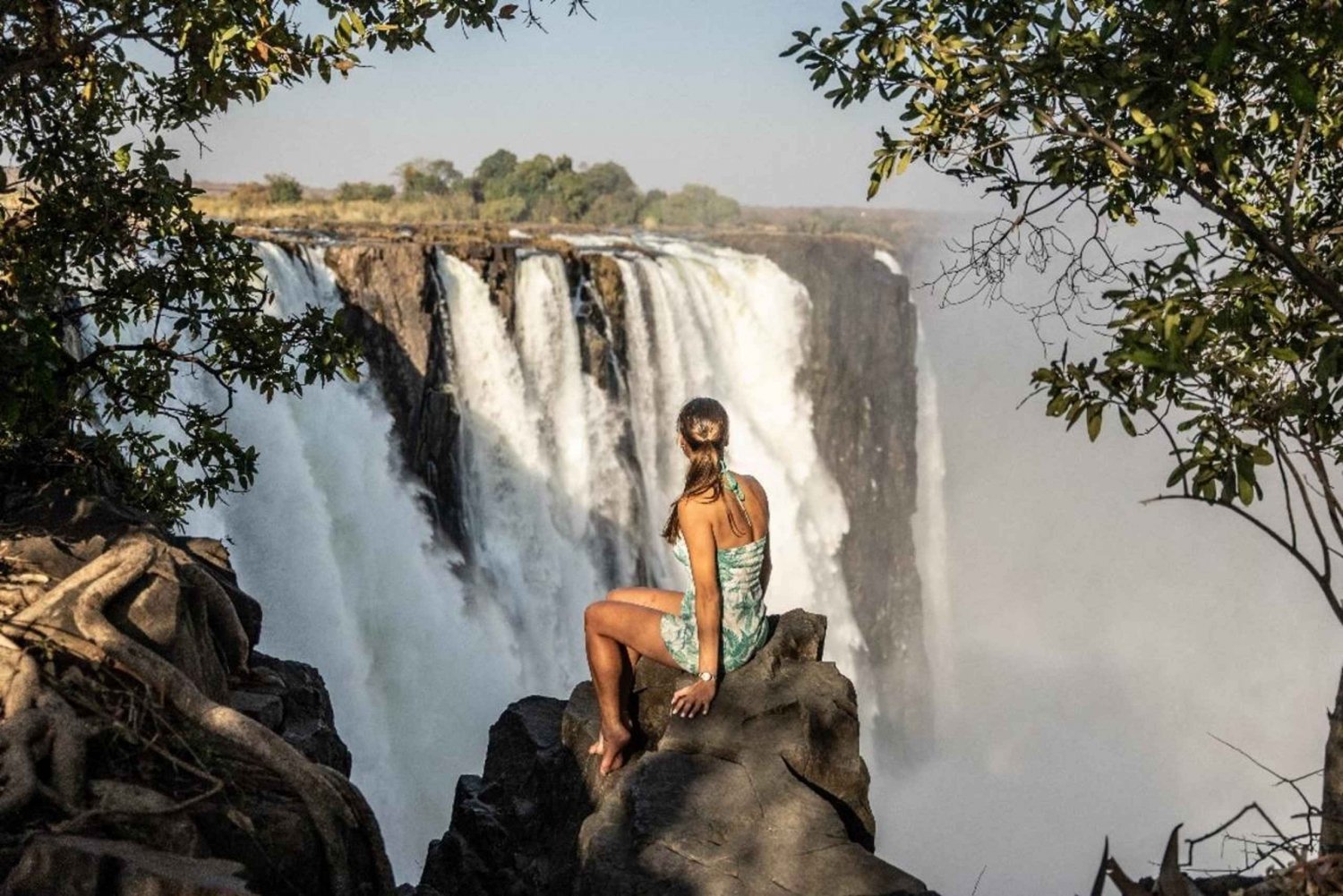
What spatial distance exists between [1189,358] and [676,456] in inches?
772

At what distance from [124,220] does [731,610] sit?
3559 mm

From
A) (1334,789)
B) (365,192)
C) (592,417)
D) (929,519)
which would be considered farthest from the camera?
(365,192)

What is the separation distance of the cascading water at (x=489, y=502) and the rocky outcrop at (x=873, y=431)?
7.39 feet

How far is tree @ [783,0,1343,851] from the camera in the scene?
3924 mm

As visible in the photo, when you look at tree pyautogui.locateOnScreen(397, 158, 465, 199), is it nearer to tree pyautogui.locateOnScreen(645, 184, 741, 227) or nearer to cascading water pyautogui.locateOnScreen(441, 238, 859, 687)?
tree pyautogui.locateOnScreen(645, 184, 741, 227)

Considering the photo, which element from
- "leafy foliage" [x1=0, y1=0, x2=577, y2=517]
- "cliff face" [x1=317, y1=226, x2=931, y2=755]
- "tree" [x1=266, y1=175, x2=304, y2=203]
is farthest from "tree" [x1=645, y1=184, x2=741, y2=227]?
"leafy foliage" [x1=0, y1=0, x2=577, y2=517]

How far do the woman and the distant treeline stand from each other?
39764 millimetres

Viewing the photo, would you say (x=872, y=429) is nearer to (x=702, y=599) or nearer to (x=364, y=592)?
(x=364, y=592)

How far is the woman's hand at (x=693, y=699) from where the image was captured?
16.9 feet

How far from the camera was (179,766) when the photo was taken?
15.4ft

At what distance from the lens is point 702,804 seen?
15.7ft

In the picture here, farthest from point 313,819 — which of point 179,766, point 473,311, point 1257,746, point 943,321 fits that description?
point 943,321

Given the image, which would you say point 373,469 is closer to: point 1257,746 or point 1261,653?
point 1257,746

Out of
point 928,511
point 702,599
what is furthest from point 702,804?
point 928,511
